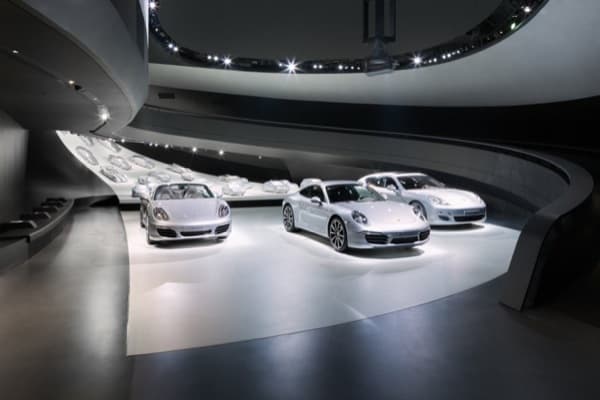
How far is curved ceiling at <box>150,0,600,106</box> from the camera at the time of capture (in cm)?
922

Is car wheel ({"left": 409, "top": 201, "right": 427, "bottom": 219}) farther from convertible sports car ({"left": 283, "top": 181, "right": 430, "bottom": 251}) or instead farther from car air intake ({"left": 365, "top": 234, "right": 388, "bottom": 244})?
car air intake ({"left": 365, "top": 234, "right": 388, "bottom": 244})

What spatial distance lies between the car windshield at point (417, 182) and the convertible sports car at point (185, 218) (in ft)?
16.7

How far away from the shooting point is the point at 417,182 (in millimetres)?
11648

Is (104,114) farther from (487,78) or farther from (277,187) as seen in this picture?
(277,187)

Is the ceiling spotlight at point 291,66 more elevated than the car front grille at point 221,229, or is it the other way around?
the ceiling spotlight at point 291,66

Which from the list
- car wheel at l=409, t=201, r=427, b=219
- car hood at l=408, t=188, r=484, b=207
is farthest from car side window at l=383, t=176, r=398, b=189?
car wheel at l=409, t=201, r=427, b=219

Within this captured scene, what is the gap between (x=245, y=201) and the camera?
1667 cm

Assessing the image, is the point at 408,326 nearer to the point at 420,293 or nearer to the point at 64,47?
the point at 420,293

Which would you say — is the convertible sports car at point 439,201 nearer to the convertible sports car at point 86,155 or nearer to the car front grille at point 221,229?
the car front grille at point 221,229

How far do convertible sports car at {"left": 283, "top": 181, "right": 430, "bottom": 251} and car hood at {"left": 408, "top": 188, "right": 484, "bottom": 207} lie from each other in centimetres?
225

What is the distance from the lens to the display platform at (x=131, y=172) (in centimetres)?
1729

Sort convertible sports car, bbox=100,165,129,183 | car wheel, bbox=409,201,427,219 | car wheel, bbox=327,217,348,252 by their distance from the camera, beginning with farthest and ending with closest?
1. convertible sports car, bbox=100,165,129,183
2. car wheel, bbox=409,201,427,219
3. car wheel, bbox=327,217,348,252

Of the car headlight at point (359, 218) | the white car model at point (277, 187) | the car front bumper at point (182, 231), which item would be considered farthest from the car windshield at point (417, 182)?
the white car model at point (277, 187)

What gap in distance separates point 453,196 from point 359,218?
155 inches
